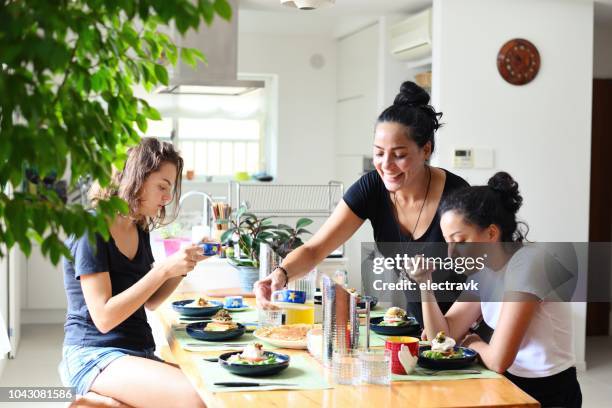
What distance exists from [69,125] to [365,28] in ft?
20.3

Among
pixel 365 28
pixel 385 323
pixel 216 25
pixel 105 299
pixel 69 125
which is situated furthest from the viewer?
pixel 365 28

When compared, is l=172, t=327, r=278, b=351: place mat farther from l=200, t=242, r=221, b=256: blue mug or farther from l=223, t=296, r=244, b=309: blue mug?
l=223, t=296, r=244, b=309: blue mug

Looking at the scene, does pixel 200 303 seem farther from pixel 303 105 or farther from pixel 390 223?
pixel 303 105

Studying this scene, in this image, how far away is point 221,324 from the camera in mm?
2594

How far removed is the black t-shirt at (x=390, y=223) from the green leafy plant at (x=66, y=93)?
59.0 inches

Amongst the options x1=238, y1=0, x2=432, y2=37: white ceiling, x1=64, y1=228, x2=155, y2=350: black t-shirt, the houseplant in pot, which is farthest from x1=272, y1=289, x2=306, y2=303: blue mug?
x1=238, y1=0, x2=432, y2=37: white ceiling

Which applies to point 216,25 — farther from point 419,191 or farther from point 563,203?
point 419,191

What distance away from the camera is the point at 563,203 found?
18.1ft

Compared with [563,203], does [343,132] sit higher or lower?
higher

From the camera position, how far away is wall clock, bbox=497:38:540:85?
5.33m

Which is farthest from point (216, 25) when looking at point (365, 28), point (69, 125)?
point (69, 125)

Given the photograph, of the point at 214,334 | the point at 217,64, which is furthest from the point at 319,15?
the point at 214,334

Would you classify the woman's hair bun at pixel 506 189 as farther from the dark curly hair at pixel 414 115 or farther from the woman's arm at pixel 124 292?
the woman's arm at pixel 124 292

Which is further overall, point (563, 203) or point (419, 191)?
point (563, 203)
